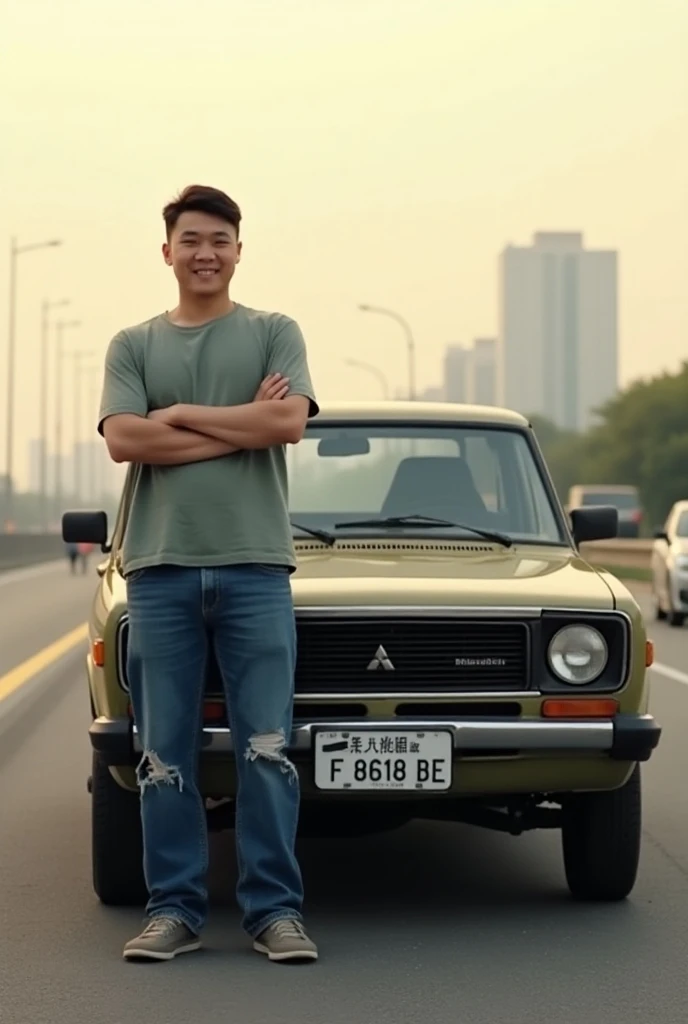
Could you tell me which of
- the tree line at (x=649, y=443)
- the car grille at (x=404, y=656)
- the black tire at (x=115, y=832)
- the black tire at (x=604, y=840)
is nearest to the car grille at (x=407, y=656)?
the car grille at (x=404, y=656)

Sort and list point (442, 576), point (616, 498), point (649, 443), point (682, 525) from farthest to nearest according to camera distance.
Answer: point (649, 443)
point (616, 498)
point (682, 525)
point (442, 576)

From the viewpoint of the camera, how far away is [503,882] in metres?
7.19

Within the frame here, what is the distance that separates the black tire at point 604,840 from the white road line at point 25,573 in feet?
103

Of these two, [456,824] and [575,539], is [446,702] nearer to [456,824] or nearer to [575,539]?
[575,539]

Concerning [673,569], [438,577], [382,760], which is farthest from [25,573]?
[382,760]

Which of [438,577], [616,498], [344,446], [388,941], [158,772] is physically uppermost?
[344,446]

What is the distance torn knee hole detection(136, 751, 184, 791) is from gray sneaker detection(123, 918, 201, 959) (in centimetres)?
39

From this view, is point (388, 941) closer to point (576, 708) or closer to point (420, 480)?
point (576, 708)

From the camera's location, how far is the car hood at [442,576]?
640 centimetres

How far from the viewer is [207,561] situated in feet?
19.3

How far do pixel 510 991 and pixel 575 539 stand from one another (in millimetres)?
2720

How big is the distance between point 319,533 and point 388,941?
5.59 feet

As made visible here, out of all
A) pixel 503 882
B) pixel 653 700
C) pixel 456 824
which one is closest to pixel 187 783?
pixel 503 882

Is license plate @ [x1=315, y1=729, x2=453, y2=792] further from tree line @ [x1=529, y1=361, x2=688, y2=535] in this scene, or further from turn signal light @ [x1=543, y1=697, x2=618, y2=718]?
tree line @ [x1=529, y1=361, x2=688, y2=535]
